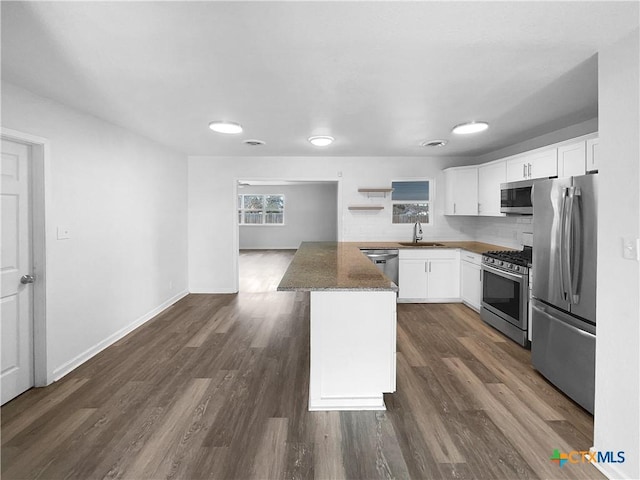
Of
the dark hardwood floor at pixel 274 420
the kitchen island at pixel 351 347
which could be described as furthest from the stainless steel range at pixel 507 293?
the kitchen island at pixel 351 347

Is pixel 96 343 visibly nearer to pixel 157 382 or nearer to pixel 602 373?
pixel 157 382

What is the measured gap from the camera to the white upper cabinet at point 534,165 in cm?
331

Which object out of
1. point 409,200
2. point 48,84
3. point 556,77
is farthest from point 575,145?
point 48,84

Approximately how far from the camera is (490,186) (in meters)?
4.57

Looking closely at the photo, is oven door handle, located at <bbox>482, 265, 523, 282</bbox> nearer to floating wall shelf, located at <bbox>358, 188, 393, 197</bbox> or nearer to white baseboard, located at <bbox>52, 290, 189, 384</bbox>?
floating wall shelf, located at <bbox>358, 188, 393, 197</bbox>

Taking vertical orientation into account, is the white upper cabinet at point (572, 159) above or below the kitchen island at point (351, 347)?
above

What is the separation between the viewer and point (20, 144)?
2.51 metres

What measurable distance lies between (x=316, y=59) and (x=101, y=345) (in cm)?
334

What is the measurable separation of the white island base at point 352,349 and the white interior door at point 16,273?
225 centimetres

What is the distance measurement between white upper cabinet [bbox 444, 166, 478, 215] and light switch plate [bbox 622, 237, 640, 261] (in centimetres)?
334

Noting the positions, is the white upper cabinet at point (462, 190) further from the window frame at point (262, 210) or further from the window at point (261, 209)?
the window at point (261, 209)

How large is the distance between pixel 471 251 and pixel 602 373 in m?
2.81

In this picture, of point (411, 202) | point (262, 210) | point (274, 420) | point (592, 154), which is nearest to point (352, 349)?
point (274, 420)

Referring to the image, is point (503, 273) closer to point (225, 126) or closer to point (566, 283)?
point (566, 283)
